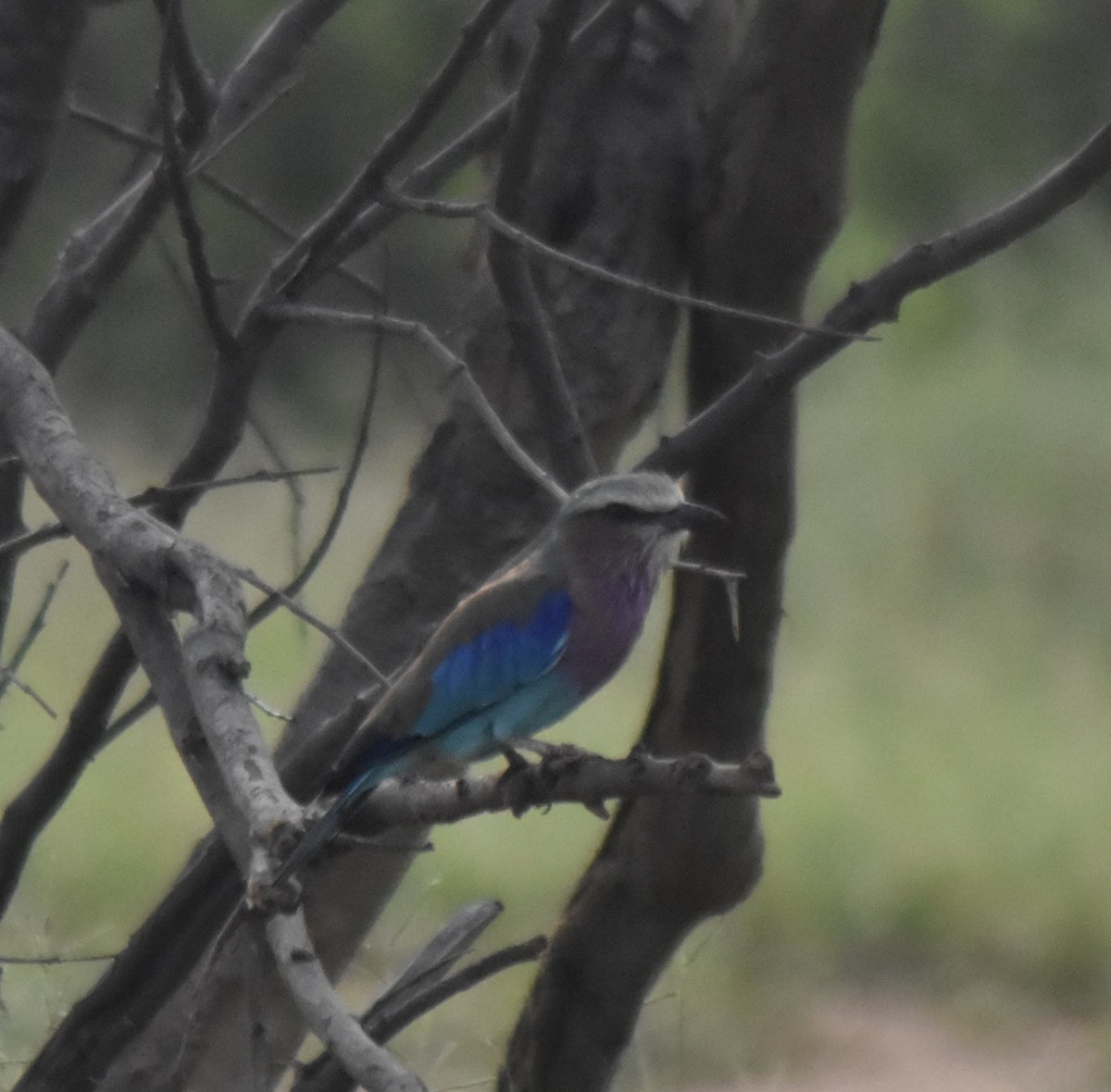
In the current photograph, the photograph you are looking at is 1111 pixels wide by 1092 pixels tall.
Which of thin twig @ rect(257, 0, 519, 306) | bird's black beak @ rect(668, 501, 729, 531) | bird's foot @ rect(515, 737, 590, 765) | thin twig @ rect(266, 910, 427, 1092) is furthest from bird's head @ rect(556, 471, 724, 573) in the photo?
thin twig @ rect(266, 910, 427, 1092)

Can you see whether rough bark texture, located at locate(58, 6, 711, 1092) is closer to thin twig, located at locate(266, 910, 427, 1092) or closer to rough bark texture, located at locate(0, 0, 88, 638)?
rough bark texture, located at locate(0, 0, 88, 638)

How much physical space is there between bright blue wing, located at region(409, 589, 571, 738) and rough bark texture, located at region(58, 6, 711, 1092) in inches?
11.5

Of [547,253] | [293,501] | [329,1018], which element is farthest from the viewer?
[293,501]

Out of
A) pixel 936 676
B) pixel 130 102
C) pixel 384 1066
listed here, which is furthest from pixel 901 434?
pixel 384 1066

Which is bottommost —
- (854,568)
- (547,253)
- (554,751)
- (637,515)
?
(554,751)

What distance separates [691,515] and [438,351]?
371 millimetres

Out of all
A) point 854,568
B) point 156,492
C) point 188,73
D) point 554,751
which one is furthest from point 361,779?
point 854,568

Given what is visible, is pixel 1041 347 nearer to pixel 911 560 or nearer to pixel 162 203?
pixel 911 560

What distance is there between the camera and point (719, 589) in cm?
199

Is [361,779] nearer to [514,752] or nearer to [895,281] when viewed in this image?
[514,752]

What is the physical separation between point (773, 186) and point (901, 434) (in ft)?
19.7

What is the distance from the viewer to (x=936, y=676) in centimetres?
657

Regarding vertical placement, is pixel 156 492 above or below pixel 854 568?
below

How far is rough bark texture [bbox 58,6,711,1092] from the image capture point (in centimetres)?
203
